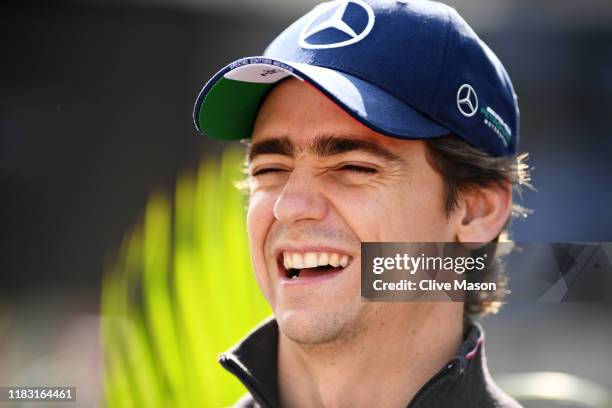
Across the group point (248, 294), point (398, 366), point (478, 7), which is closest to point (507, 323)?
point (478, 7)

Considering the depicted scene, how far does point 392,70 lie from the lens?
1.61 meters

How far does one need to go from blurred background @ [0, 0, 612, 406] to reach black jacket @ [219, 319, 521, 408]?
266 cm

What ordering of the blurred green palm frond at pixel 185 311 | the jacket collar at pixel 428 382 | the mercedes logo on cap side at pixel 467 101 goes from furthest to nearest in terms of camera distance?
1. the blurred green palm frond at pixel 185 311
2. the mercedes logo on cap side at pixel 467 101
3. the jacket collar at pixel 428 382

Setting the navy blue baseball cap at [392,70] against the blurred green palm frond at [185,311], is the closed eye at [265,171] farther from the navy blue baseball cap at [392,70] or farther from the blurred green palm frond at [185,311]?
the blurred green palm frond at [185,311]

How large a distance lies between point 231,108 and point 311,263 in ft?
1.34

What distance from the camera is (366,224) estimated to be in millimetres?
1602

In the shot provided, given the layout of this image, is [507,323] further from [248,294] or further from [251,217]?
[251,217]

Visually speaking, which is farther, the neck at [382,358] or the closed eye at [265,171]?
the closed eye at [265,171]

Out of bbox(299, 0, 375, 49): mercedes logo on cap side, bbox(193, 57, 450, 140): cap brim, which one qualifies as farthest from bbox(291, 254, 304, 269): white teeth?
bbox(299, 0, 375, 49): mercedes logo on cap side

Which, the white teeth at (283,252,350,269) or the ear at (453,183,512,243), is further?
the ear at (453,183,512,243)

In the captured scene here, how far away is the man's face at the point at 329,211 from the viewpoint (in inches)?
61.9

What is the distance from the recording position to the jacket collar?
1.54m

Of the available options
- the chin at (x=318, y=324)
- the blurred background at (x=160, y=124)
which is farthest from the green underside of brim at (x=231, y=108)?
the blurred background at (x=160, y=124)

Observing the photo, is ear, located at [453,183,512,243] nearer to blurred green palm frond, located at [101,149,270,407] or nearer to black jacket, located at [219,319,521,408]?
black jacket, located at [219,319,521,408]
